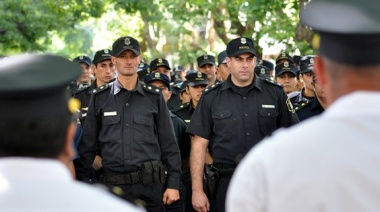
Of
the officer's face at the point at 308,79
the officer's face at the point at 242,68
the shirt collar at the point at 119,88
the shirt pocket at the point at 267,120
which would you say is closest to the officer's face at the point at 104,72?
the shirt collar at the point at 119,88

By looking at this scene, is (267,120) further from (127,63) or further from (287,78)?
(287,78)

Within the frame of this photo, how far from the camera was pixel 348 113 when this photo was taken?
265cm

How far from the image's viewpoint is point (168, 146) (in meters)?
8.23

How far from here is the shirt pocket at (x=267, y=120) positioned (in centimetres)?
802

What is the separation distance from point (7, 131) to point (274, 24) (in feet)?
58.4

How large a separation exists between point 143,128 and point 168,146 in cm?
32

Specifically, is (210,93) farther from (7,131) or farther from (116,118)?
(7,131)

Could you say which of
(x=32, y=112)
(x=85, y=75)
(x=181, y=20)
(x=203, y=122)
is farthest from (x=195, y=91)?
(x=181, y=20)

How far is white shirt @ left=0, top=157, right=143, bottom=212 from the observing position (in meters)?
2.19

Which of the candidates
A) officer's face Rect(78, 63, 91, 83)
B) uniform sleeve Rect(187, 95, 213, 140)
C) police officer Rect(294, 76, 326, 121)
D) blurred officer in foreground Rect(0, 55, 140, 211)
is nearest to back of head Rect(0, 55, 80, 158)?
blurred officer in foreground Rect(0, 55, 140, 211)

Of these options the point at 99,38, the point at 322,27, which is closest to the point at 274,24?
the point at 322,27

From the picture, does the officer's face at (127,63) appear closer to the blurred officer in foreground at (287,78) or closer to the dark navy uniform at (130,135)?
the dark navy uniform at (130,135)

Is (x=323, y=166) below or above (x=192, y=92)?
below

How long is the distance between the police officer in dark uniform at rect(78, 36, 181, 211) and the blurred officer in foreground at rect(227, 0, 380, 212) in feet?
17.4
